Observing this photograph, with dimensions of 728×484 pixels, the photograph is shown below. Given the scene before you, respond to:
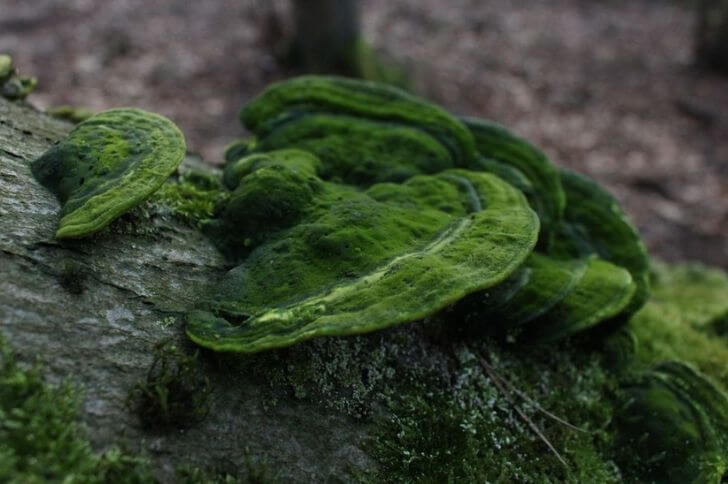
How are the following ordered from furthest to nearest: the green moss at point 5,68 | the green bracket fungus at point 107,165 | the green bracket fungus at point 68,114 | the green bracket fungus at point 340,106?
the green bracket fungus at point 68,114 < the green bracket fungus at point 340,106 < the green moss at point 5,68 < the green bracket fungus at point 107,165

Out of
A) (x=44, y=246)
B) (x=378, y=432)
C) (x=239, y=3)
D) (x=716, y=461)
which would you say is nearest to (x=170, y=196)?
(x=44, y=246)

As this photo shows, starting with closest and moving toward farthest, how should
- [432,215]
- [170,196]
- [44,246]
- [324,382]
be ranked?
[44,246] < [324,382] < [432,215] < [170,196]

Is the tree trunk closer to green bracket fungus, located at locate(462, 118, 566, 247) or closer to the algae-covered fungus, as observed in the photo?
green bracket fungus, located at locate(462, 118, 566, 247)

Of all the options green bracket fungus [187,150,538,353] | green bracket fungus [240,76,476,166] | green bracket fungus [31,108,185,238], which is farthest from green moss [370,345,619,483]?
green bracket fungus [31,108,185,238]

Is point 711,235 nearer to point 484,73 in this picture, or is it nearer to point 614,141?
point 614,141

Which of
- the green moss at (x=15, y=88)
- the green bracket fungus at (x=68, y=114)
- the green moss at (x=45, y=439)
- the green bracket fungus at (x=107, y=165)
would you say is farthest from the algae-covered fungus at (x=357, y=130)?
the green moss at (x=45, y=439)

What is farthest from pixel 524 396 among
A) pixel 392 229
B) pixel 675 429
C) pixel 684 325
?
pixel 684 325

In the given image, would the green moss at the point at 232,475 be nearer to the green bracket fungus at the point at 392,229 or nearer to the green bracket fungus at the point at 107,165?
the green bracket fungus at the point at 392,229
